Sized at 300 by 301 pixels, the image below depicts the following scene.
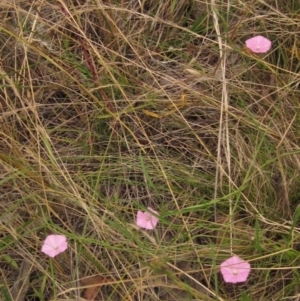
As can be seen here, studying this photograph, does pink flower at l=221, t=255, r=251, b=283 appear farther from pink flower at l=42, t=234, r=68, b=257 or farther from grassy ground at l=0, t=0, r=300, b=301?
pink flower at l=42, t=234, r=68, b=257

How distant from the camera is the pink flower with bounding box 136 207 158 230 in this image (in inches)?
58.1

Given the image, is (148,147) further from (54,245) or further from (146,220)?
(54,245)

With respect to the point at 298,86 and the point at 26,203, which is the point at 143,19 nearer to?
the point at 298,86

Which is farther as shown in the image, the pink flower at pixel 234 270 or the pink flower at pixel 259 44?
the pink flower at pixel 259 44

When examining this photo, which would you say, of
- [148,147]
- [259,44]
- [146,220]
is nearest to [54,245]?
[146,220]

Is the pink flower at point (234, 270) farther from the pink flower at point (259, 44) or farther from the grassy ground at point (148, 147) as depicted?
the pink flower at point (259, 44)

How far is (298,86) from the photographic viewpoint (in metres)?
1.67

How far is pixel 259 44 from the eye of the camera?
65.5 inches

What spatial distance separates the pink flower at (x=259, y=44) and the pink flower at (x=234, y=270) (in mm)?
506

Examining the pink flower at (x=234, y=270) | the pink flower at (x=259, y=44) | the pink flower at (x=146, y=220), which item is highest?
the pink flower at (x=259, y=44)

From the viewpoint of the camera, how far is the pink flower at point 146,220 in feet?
4.84

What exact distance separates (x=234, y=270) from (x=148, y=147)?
34 centimetres

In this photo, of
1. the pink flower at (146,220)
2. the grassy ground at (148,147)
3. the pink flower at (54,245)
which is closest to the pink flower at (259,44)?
the grassy ground at (148,147)

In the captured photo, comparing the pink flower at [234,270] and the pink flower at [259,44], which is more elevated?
the pink flower at [259,44]
